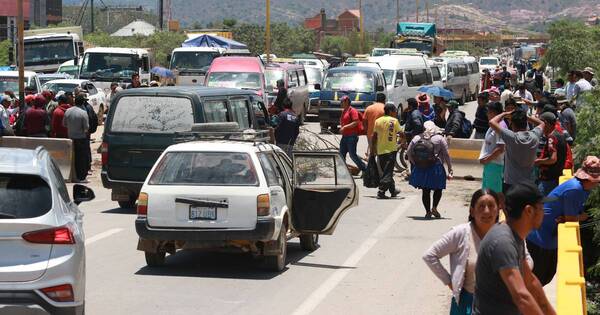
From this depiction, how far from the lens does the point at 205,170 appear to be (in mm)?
13422

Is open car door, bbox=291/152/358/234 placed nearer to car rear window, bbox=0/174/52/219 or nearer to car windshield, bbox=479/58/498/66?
car rear window, bbox=0/174/52/219

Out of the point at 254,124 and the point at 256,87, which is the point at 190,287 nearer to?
the point at 254,124

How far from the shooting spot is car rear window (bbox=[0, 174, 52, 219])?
8445 mm

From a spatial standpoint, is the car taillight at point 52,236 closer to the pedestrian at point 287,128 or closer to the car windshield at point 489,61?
the pedestrian at point 287,128

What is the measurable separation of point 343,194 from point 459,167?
1042 centimetres

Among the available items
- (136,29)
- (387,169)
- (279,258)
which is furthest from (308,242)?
(136,29)

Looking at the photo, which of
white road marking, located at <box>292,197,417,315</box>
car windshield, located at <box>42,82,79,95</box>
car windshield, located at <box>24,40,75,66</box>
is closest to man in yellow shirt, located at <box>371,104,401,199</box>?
white road marking, located at <box>292,197,417,315</box>

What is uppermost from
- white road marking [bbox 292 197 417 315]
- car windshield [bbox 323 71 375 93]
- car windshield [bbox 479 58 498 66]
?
car windshield [bbox 479 58 498 66]

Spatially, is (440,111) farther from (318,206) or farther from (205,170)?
(205,170)

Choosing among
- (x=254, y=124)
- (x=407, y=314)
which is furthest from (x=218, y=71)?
(x=407, y=314)

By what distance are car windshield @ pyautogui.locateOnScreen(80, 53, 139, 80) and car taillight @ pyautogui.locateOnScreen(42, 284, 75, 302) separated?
1326 inches

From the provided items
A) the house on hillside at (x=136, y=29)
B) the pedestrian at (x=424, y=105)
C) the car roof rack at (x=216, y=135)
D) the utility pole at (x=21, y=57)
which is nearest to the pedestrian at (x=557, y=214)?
the car roof rack at (x=216, y=135)

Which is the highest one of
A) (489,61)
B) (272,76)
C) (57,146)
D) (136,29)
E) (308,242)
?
(136,29)

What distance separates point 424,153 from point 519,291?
11645 mm
